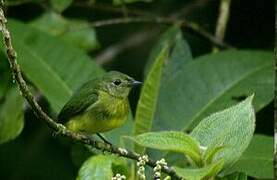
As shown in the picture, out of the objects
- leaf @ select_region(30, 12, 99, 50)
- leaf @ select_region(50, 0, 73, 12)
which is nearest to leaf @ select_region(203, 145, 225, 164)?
leaf @ select_region(50, 0, 73, 12)

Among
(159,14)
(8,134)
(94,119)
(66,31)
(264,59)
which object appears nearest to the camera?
(94,119)

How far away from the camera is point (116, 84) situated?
3.67 m

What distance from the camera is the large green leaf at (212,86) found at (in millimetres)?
3783

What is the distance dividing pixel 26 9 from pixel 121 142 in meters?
1.75

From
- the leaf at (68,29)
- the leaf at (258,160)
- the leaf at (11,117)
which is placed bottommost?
the leaf at (11,117)

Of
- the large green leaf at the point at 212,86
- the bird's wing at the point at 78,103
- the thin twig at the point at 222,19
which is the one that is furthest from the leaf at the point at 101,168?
the thin twig at the point at 222,19

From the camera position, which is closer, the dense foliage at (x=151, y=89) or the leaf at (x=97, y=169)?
the dense foliage at (x=151, y=89)

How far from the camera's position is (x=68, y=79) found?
12.9 ft

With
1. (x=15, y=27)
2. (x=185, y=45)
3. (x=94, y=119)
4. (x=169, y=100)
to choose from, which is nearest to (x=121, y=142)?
(x=94, y=119)

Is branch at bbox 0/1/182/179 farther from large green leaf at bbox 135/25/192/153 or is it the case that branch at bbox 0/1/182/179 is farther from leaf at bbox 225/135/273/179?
leaf at bbox 225/135/273/179

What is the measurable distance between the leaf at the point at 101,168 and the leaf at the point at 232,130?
50cm

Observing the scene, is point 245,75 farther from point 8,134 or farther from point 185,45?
point 8,134

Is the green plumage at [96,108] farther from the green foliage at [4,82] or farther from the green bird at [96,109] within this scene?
the green foliage at [4,82]

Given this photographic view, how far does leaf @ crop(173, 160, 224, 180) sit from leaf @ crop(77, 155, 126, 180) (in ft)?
1.68
